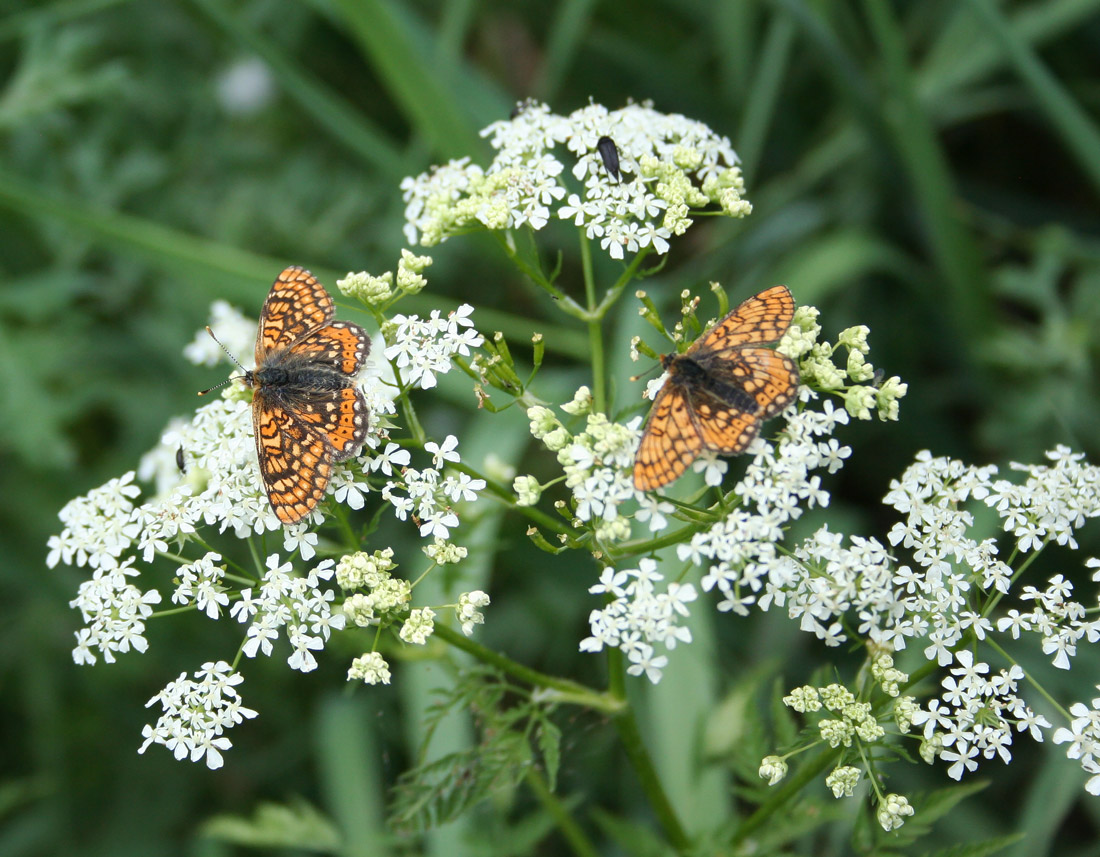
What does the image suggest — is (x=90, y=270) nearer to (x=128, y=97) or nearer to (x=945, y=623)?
(x=128, y=97)

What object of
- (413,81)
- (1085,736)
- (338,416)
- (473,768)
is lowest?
(1085,736)

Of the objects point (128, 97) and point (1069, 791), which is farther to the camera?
point (128, 97)

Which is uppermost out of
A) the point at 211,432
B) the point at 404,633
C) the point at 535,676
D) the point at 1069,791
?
the point at 211,432

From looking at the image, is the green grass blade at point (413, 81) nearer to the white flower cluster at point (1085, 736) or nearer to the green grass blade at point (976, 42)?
the green grass blade at point (976, 42)

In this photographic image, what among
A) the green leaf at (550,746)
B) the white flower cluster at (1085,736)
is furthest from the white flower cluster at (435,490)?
the white flower cluster at (1085,736)

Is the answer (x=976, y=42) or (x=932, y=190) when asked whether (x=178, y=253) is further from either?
(x=976, y=42)

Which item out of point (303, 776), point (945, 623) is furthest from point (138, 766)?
point (945, 623)

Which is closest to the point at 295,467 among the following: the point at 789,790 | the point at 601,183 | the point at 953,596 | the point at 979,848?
the point at 601,183
